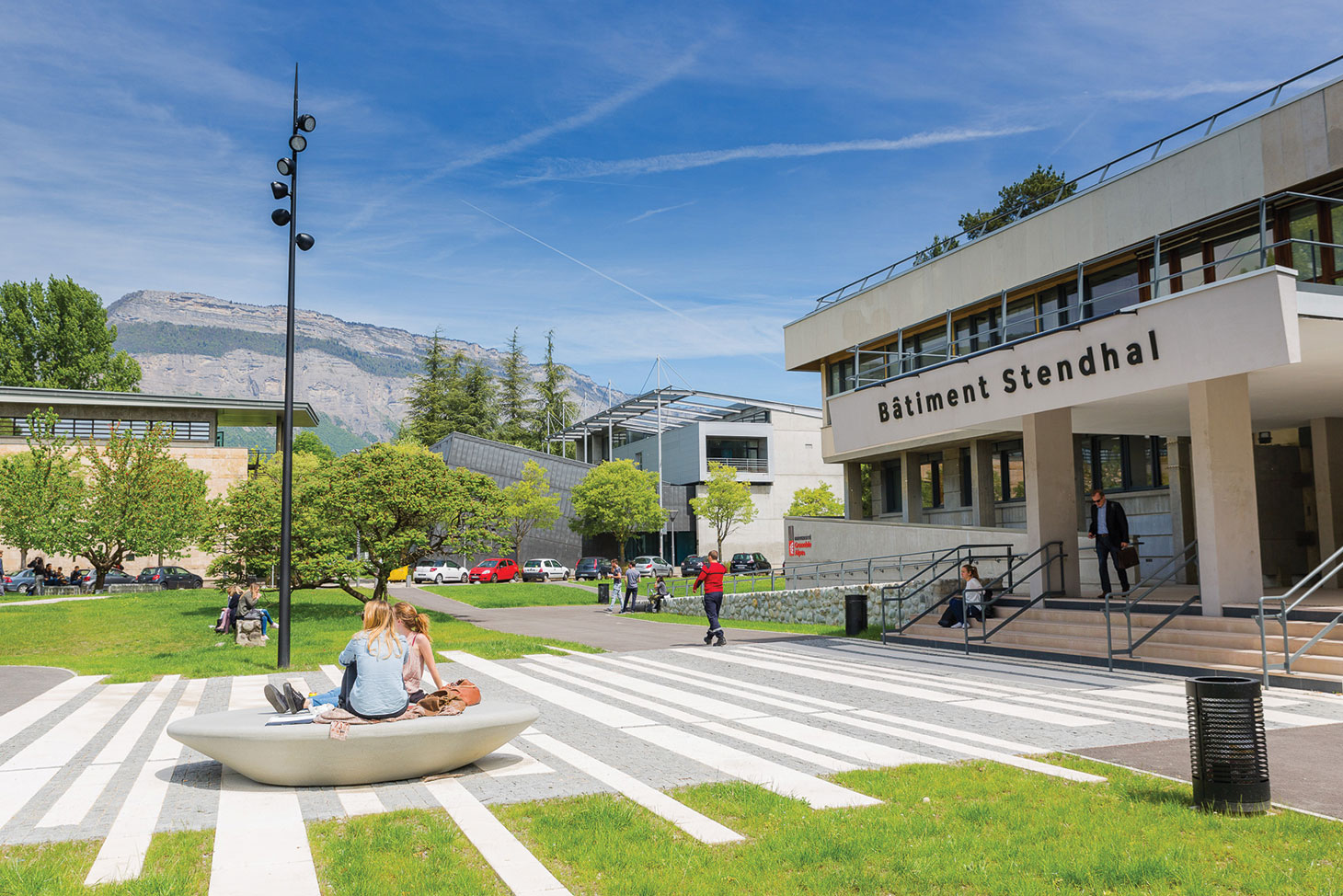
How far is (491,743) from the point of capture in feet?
25.9

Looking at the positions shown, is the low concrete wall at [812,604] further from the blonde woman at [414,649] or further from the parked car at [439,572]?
the parked car at [439,572]

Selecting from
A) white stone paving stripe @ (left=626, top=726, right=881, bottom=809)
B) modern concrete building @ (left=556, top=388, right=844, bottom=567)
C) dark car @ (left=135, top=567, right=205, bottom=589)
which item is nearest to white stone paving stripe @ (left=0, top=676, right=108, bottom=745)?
white stone paving stripe @ (left=626, top=726, right=881, bottom=809)

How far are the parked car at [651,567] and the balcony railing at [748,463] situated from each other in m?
12.9

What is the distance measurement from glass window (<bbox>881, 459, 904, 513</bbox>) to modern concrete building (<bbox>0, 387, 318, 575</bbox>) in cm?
3607

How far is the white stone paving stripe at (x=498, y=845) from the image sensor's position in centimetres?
509

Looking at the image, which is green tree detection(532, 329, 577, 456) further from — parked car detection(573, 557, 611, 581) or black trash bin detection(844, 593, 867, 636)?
black trash bin detection(844, 593, 867, 636)

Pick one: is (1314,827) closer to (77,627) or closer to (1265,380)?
(1265,380)

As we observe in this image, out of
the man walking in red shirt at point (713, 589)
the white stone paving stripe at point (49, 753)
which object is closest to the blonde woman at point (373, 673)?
the white stone paving stripe at point (49, 753)

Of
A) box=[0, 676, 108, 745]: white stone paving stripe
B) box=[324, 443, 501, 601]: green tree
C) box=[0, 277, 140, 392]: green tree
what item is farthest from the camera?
box=[0, 277, 140, 392]: green tree

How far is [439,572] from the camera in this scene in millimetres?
60094

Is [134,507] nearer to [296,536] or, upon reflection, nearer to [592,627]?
[296,536]

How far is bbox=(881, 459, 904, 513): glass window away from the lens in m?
39.3

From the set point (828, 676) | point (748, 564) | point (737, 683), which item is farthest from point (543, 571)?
point (737, 683)

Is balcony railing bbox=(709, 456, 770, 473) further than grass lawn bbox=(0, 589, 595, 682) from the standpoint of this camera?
Yes
